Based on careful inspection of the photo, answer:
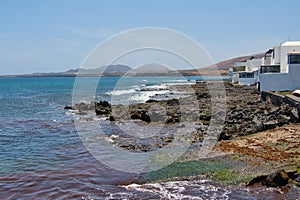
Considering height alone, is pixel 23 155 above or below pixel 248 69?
below

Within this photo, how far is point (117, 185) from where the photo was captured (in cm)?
1115

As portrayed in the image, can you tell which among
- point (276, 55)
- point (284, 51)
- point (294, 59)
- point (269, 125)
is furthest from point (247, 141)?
point (276, 55)

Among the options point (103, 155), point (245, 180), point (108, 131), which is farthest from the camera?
point (108, 131)

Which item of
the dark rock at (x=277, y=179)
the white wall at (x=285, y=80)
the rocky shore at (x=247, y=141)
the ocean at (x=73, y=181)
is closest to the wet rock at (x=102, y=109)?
the rocky shore at (x=247, y=141)

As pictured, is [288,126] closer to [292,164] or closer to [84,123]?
[292,164]

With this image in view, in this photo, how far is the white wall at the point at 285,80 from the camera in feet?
108

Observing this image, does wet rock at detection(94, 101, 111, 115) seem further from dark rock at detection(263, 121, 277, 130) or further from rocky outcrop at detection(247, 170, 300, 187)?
rocky outcrop at detection(247, 170, 300, 187)

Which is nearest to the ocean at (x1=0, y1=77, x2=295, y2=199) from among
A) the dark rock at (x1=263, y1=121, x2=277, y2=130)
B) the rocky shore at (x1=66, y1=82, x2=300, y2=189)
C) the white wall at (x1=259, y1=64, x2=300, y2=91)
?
the rocky shore at (x1=66, y1=82, x2=300, y2=189)

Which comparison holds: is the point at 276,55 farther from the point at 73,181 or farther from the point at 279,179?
the point at 73,181

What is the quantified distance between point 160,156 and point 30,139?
908cm

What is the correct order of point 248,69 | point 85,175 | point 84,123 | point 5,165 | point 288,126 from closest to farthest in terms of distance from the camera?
point 85,175
point 5,165
point 288,126
point 84,123
point 248,69

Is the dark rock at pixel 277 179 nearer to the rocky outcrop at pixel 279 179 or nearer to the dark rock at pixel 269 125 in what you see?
the rocky outcrop at pixel 279 179

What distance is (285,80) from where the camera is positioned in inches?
1315

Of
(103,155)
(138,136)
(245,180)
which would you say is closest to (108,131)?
(138,136)
